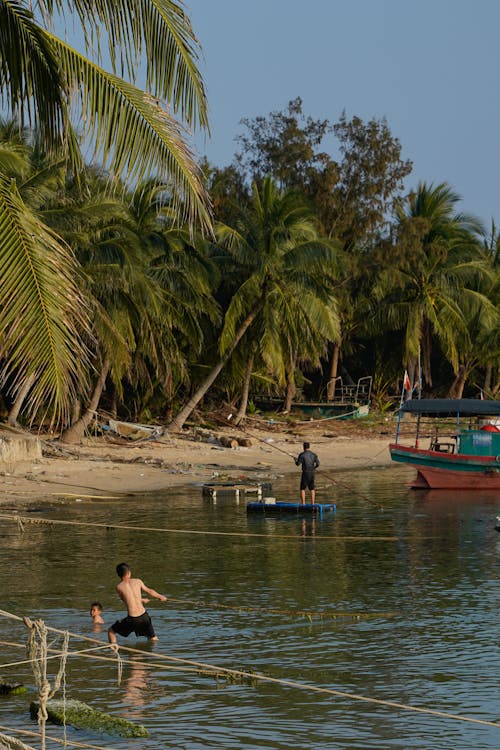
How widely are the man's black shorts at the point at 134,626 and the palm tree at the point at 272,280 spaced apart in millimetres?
28082

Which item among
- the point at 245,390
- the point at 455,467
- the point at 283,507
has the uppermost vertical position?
the point at 245,390

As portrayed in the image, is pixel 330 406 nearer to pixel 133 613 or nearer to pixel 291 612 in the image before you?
pixel 291 612

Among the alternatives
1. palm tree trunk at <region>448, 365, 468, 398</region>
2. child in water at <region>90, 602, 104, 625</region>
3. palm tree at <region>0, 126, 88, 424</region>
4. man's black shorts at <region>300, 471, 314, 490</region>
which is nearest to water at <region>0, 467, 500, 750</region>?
child in water at <region>90, 602, 104, 625</region>

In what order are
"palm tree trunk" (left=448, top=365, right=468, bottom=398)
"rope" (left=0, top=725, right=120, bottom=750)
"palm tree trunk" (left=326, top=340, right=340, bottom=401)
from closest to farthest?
"rope" (left=0, top=725, right=120, bottom=750) → "palm tree trunk" (left=326, top=340, right=340, bottom=401) → "palm tree trunk" (left=448, top=365, right=468, bottom=398)

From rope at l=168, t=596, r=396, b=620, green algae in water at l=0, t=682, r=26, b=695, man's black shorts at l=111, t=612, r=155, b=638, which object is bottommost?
green algae in water at l=0, t=682, r=26, b=695

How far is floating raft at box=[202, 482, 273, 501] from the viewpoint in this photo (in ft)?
98.8

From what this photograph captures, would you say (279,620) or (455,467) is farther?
(455,467)

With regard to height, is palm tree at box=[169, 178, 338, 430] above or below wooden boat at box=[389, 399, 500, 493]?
above

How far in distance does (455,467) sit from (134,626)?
2023 cm

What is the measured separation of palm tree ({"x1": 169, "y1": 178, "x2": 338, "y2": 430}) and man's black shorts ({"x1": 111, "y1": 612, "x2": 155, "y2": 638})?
28082mm

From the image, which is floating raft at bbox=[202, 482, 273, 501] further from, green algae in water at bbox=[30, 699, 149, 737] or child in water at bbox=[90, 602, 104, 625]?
green algae in water at bbox=[30, 699, 149, 737]

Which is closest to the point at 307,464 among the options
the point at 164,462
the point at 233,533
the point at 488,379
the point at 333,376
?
the point at 233,533

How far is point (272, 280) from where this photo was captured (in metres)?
42.9

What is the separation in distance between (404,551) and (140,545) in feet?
18.6
